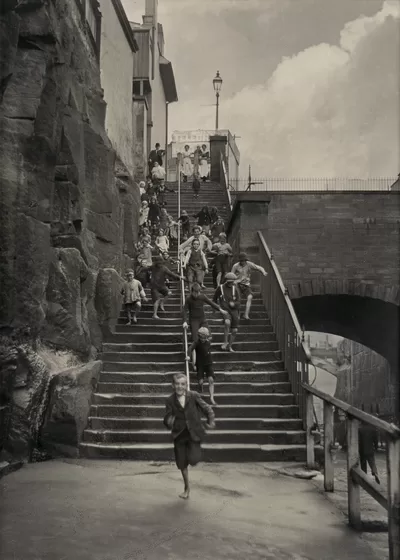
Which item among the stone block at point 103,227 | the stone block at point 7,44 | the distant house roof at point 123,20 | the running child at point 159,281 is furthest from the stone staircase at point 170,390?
the distant house roof at point 123,20

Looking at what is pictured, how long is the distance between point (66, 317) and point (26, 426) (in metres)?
2.16

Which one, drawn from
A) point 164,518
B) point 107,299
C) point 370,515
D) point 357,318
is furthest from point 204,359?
point 357,318

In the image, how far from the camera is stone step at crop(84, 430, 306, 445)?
932cm

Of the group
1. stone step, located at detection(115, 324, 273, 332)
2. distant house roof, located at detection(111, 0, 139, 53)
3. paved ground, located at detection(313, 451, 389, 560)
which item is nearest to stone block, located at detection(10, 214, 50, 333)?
stone step, located at detection(115, 324, 273, 332)

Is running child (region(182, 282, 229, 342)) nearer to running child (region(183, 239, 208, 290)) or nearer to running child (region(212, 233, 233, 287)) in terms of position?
running child (region(183, 239, 208, 290))

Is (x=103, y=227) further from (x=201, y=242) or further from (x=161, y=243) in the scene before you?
(x=161, y=243)

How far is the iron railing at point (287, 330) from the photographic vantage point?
30.6 feet

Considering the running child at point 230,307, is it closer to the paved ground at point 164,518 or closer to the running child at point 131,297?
the running child at point 131,297

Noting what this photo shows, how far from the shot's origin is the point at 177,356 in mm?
11305

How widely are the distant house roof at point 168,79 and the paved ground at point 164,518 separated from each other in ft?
85.4

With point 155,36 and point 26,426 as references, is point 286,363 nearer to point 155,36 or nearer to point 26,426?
point 26,426

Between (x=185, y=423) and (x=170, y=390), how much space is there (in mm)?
3779

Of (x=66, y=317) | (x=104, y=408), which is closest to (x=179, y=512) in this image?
(x=104, y=408)

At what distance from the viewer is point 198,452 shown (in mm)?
6758
